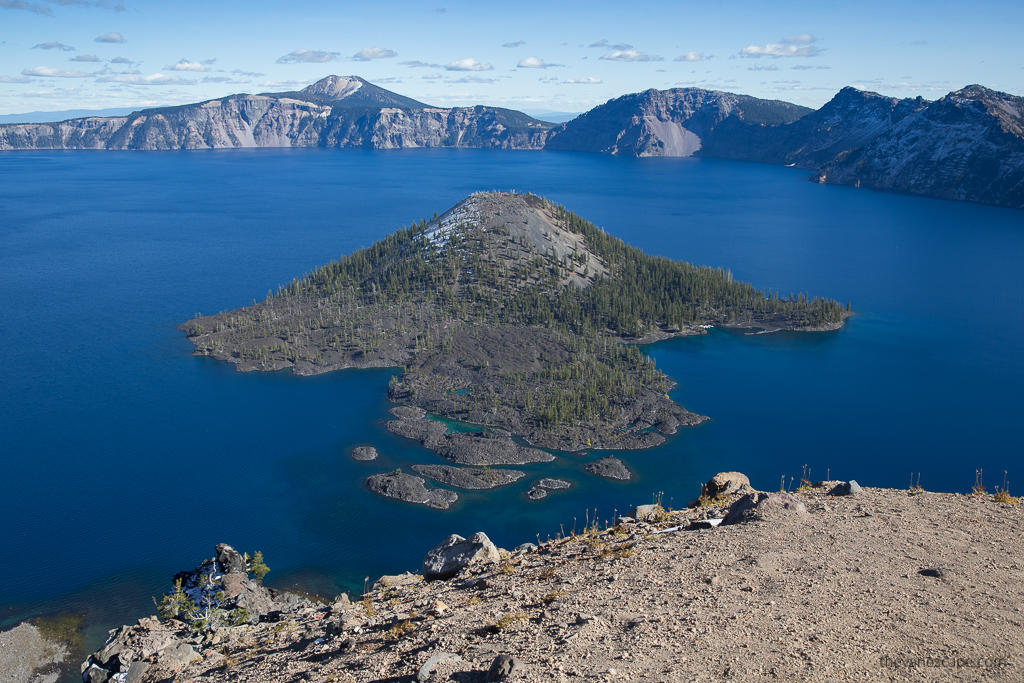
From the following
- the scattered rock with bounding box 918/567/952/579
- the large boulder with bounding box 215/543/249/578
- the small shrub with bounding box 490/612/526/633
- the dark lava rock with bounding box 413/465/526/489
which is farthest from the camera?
the dark lava rock with bounding box 413/465/526/489

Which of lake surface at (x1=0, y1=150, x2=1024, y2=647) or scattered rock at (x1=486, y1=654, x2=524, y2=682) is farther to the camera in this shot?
lake surface at (x1=0, y1=150, x2=1024, y2=647)

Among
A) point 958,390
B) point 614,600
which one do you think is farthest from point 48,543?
point 958,390

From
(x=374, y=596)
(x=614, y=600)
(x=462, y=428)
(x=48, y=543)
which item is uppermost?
(x=614, y=600)

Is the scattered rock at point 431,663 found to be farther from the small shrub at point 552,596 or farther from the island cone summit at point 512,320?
the island cone summit at point 512,320

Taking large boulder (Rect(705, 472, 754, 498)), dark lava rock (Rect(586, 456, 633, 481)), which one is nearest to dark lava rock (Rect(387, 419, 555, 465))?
dark lava rock (Rect(586, 456, 633, 481))

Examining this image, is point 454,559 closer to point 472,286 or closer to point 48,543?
point 48,543

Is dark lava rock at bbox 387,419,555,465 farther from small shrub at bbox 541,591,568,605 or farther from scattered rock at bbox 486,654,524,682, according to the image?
scattered rock at bbox 486,654,524,682
